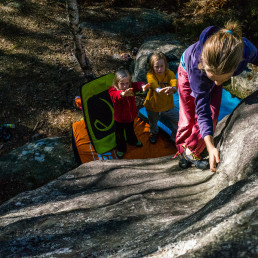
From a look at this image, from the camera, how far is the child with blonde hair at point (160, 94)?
12.7ft

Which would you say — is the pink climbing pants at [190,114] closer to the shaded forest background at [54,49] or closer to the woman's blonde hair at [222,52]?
the woman's blonde hair at [222,52]

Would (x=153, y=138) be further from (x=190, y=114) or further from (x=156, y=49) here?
(x=156, y=49)

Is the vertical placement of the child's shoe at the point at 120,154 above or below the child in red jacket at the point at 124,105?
below

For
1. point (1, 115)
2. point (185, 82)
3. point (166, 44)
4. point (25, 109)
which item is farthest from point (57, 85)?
point (185, 82)

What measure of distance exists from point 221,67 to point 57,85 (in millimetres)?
5681

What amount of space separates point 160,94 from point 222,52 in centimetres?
230

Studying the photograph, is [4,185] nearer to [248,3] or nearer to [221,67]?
[221,67]

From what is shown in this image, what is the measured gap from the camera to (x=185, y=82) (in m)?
2.75

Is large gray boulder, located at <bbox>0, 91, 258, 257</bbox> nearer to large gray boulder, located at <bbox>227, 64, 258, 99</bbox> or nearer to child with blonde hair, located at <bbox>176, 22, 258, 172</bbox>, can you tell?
child with blonde hair, located at <bbox>176, 22, 258, 172</bbox>

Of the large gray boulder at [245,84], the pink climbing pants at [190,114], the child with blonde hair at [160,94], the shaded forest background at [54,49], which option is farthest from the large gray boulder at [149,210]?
the large gray boulder at [245,84]

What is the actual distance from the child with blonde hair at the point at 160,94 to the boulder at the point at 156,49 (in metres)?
1.69

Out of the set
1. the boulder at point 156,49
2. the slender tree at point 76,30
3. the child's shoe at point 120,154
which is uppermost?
the slender tree at point 76,30

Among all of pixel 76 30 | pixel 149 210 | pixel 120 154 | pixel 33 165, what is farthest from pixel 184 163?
pixel 76 30

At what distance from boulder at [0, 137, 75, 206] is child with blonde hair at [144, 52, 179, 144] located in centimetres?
183
